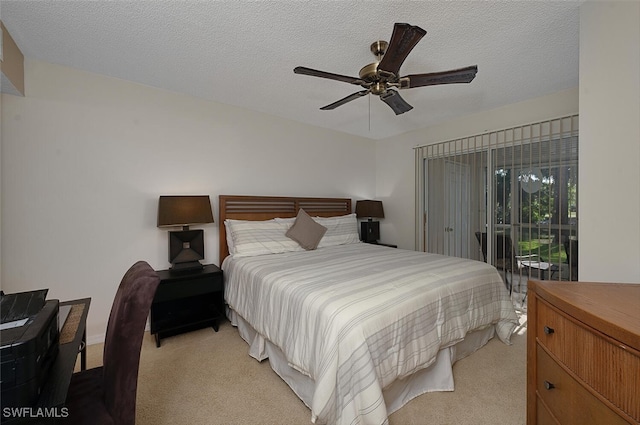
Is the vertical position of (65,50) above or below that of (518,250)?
above

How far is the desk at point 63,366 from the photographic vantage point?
80cm

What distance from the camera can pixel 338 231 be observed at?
376cm

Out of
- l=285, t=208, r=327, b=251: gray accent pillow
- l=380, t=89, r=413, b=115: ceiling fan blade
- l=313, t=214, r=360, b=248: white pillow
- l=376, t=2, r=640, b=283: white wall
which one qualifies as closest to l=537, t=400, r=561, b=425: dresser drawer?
l=376, t=2, r=640, b=283: white wall

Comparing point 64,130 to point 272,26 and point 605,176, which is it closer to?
point 272,26

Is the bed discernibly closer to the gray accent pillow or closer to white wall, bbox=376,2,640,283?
the gray accent pillow

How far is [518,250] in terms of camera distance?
332cm

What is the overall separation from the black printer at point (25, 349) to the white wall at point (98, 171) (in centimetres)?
171

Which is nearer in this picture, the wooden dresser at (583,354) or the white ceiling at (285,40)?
the wooden dresser at (583,354)

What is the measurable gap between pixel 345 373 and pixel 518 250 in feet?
10.0

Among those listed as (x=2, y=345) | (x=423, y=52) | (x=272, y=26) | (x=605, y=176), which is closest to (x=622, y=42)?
(x=605, y=176)

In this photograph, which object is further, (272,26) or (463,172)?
(463,172)

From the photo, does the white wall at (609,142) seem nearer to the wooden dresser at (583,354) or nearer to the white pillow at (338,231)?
the wooden dresser at (583,354)

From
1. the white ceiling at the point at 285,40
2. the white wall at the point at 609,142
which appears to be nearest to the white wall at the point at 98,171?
the white ceiling at the point at 285,40

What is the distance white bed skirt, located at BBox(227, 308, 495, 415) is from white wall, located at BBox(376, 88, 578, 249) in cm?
222
